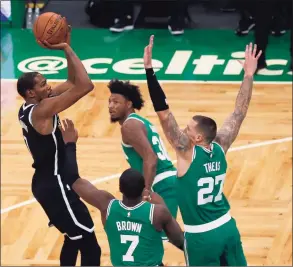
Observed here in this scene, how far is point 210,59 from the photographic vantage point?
12164 mm

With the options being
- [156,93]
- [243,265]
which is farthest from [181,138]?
[243,265]

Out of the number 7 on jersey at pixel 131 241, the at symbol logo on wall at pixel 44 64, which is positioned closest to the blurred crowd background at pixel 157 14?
the at symbol logo on wall at pixel 44 64

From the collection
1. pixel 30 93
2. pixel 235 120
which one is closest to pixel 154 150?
pixel 235 120

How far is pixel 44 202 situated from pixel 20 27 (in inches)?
344

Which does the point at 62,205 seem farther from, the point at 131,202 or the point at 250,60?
the point at 250,60

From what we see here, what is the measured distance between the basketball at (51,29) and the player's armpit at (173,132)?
84 cm

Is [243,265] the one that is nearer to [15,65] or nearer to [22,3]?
[15,65]

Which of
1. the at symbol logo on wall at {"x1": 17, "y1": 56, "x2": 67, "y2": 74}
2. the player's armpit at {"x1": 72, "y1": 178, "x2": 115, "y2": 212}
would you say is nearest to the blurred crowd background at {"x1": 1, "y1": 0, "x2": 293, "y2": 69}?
the at symbol logo on wall at {"x1": 17, "y1": 56, "x2": 67, "y2": 74}

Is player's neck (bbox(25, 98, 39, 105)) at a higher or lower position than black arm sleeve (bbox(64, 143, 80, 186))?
higher

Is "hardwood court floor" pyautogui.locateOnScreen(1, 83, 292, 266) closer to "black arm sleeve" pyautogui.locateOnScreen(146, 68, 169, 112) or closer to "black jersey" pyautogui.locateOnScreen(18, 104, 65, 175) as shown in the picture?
"black jersey" pyautogui.locateOnScreen(18, 104, 65, 175)

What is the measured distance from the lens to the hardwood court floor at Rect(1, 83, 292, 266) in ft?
23.9

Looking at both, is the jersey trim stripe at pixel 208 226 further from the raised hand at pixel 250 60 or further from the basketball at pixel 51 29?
the basketball at pixel 51 29

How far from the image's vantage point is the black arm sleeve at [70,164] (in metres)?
5.17

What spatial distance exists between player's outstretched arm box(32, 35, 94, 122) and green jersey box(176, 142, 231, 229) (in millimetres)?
927
